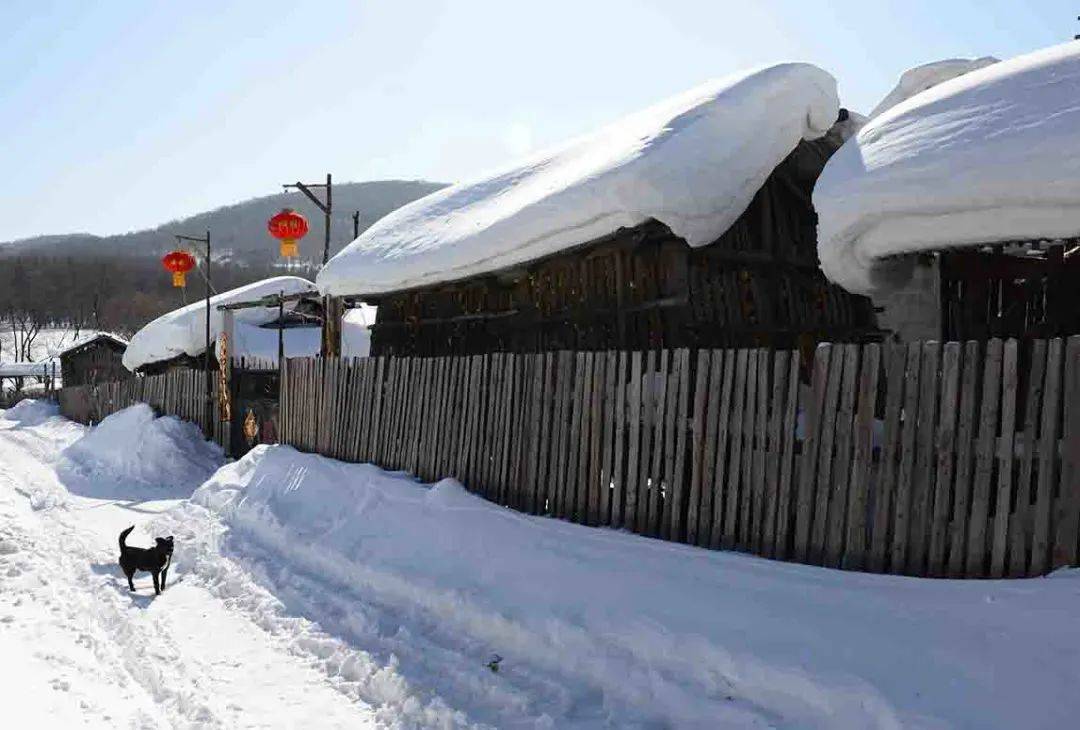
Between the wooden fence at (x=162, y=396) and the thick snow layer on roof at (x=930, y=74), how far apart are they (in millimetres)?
13559

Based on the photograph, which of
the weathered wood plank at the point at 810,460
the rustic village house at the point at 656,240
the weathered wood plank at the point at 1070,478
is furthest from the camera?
the rustic village house at the point at 656,240

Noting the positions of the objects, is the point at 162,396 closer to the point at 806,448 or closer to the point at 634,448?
the point at 634,448

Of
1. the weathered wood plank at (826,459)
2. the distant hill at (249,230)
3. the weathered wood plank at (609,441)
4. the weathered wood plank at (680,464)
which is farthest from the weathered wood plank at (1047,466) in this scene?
the distant hill at (249,230)

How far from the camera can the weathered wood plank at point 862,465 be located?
4.69 meters

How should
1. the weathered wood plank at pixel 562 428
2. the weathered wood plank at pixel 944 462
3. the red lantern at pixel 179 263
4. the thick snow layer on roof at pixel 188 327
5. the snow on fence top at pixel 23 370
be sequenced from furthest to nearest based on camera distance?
the snow on fence top at pixel 23 370
the thick snow layer on roof at pixel 188 327
the red lantern at pixel 179 263
the weathered wood plank at pixel 562 428
the weathered wood plank at pixel 944 462

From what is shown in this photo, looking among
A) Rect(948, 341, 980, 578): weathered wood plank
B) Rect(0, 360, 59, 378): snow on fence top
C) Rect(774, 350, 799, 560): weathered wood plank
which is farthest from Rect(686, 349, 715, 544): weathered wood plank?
Rect(0, 360, 59, 378): snow on fence top

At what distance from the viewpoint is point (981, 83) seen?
5.46 m

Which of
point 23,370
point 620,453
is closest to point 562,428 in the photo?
point 620,453

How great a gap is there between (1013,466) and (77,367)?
4530cm

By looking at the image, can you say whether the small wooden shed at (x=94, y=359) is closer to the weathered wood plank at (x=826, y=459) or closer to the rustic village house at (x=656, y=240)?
the rustic village house at (x=656, y=240)

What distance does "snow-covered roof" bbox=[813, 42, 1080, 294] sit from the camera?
15.3ft

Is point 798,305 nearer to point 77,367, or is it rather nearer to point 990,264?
point 990,264

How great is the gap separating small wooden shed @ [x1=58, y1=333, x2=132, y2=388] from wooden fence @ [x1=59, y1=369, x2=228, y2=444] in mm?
13613

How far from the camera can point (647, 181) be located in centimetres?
732
